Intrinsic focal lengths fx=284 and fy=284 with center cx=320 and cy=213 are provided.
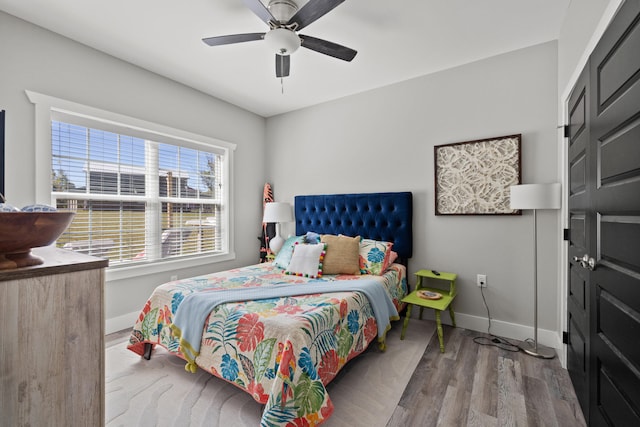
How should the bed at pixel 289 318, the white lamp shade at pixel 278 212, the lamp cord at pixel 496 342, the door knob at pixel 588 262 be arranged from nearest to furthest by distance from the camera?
1. the door knob at pixel 588 262
2. the bed at pixel 289 318
3. the lamp cord at pixel 496 342
4. the white lamp shade at pixel 278 212

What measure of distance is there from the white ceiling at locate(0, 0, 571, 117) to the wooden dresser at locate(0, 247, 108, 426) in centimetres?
214

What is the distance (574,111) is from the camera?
1913mm

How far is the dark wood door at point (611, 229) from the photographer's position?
1.03 metres

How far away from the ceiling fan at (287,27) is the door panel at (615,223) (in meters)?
1.43

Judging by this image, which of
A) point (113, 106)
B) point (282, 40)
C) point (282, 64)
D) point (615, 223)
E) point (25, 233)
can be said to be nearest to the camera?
point (25, 233)

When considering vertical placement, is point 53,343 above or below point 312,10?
below

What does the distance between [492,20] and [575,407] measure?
277 cm

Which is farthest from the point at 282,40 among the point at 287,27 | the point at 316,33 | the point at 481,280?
the point at 481,280

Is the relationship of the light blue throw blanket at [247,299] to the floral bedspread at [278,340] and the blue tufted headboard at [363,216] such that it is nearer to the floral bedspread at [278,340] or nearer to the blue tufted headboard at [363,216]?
the floral bedspread at [278,340]

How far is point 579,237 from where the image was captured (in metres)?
1.75

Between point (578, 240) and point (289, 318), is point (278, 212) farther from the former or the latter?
point (578, 240)

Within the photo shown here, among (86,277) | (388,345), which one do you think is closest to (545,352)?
(388,345)

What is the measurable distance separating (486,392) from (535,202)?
57.2 inches

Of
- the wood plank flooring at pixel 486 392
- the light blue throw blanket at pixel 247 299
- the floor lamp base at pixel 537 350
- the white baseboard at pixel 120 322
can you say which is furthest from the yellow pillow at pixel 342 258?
the white baseboard at pixel 120 322
